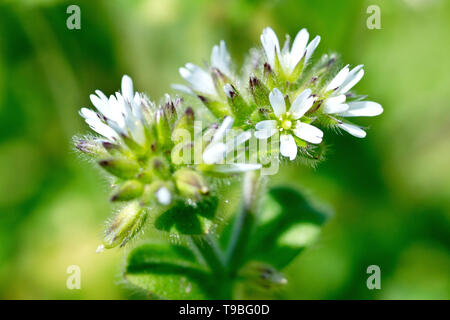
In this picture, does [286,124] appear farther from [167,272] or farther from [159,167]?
[167,272]

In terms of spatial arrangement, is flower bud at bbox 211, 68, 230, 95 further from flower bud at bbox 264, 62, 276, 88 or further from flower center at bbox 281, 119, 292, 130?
flower center at bbox 281, 119, 292, 130

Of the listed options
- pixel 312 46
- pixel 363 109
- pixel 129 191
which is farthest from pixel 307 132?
pixel 129 191

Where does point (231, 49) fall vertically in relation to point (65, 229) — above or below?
above

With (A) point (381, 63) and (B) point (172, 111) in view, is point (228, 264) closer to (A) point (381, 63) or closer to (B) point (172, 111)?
(B) point (172, 111)

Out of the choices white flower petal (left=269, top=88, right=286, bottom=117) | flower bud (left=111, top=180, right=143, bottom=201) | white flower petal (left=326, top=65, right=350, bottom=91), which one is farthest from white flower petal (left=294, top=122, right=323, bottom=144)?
flower bud (left=111, top=180, right=143, bottom=201)

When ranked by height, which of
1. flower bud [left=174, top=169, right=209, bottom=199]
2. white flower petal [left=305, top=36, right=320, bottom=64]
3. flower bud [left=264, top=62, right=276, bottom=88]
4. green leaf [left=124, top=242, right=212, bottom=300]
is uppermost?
white flower petal [left=305, top=36, right=320, bottom=64]

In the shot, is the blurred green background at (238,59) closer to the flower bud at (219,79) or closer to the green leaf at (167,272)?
the green leaf at (167,272)
